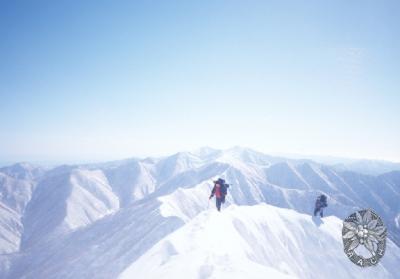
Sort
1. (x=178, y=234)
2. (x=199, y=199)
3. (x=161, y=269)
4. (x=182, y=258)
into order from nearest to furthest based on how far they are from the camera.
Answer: (x=161, y=269) → (x=182, y=258) → (x=178, y=234) → (x=199, y=199)

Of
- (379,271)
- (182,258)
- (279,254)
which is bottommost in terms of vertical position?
(379,271)

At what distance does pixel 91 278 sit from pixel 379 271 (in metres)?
72.9

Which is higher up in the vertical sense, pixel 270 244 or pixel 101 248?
pixel 270 244

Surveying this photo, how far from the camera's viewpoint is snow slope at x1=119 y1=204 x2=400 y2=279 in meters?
24.2

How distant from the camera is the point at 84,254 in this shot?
110m

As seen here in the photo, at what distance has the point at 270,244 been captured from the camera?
4422 centimetres

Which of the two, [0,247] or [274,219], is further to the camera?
[0,247]

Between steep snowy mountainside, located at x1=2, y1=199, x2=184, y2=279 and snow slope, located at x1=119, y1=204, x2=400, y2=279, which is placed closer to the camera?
snow slope, located at x1=119, y1=204, x2=400, y2=279

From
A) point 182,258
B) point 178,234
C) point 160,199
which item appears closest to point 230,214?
point 178,234

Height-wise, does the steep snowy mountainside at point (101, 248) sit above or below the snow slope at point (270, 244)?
below

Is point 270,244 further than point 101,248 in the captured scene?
No

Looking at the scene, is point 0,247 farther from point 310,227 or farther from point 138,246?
point 310,227

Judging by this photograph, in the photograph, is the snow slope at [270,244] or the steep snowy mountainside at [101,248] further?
the steep snowy mountainside at [101,248]

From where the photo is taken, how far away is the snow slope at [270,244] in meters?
24.2
